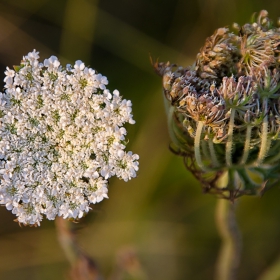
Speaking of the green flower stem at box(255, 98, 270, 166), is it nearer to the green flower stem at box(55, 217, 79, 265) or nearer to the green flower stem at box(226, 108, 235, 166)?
the green flower stem at box(226, 108, 235, 166)

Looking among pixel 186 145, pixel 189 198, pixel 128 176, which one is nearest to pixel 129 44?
pixel 189 198

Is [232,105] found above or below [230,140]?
above

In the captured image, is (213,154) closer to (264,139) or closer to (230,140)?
(230,140)

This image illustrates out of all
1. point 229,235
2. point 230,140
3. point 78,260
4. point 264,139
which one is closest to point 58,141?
point 230,140

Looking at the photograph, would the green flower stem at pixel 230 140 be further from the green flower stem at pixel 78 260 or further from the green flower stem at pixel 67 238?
the green flower stem at pixel 78 260

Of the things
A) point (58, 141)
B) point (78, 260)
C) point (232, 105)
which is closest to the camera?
point (232, 105)

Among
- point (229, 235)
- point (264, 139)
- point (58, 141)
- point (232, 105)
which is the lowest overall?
point (229, 235)

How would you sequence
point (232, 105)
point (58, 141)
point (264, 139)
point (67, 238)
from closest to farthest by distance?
point (232, 105), point (264, 139), point (58, 141), point (67, 238)
